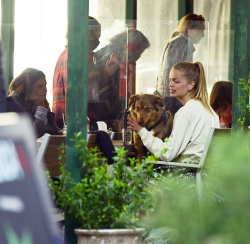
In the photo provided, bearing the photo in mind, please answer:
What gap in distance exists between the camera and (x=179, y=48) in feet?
23.9

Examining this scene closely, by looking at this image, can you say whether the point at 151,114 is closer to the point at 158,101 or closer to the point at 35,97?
the point at 158,101

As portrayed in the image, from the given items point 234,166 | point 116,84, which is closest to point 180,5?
point 116,84

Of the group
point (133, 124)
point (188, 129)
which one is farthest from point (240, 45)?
point (133, 124)

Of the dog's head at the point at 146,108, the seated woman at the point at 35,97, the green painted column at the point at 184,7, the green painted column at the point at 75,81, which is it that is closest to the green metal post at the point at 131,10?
the green painted column at the point at 184,7

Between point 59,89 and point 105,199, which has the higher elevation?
point 59,89

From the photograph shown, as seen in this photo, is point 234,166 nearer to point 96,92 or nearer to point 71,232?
point 71,232

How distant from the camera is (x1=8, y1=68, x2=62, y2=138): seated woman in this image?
624 cm

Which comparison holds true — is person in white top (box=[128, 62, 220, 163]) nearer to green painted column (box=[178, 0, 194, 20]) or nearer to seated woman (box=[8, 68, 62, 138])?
seated woman (box=[8, 68, 62, 138])

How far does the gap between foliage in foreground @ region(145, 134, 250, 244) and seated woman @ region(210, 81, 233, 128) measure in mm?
5979

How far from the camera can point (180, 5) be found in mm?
8312

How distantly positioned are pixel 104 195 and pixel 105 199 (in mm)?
23

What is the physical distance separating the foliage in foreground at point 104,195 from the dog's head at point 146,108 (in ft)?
9.15

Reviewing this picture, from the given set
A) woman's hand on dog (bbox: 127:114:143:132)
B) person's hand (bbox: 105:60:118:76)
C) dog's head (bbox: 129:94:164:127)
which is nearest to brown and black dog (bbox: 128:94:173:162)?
dog's head (bbox: 129:94:164:127)

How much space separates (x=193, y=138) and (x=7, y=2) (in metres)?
2.32
